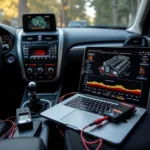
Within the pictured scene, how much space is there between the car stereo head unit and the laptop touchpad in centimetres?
79

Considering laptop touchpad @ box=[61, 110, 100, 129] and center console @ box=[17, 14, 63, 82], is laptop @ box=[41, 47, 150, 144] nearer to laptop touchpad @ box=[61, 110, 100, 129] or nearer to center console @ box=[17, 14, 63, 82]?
laptop touchpad @ box=[61, 110, 100, 129]

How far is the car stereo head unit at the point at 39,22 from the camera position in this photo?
142cm

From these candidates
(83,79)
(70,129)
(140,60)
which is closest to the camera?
(70,129)

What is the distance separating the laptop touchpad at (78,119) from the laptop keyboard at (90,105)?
4 centimetres

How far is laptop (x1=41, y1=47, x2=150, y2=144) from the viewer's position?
0.81 meters

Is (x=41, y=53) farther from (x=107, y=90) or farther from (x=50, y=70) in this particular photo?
(x=107, y=90)

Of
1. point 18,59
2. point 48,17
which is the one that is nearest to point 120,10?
point 48,17

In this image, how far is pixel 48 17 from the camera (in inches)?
56.1

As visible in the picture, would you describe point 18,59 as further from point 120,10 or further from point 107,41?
point 120,10

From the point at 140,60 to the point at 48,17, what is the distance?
2.60 feet

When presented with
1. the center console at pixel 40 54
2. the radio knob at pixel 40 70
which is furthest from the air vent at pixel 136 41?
the radio knob at pixel 40 70

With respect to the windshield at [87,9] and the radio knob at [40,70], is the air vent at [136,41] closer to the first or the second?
the windshield at [87,9]

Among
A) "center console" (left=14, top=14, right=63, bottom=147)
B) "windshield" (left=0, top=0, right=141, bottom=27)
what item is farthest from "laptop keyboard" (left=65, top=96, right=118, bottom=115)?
"windshield" (left=0, top=0, right=141, bottom=27)

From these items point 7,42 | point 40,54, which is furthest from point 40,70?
point 7,42
